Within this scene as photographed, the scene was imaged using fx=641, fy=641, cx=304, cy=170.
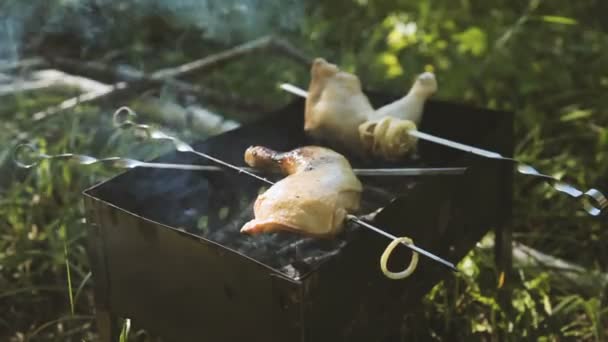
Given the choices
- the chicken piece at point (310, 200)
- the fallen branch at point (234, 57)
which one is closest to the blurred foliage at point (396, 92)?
the fallen branch at point (234, 57)

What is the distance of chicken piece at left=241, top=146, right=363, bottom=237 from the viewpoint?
2.06 meters

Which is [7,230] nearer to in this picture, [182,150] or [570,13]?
[182,150]

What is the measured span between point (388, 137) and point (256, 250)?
763mm

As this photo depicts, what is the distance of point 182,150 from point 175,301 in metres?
0.62

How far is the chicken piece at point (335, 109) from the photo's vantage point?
9.35ft

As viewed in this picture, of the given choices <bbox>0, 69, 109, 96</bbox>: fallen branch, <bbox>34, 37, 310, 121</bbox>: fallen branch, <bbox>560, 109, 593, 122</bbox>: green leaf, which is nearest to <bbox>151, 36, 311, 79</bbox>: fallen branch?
<bbox>34, 37, 310, 121</bbox>: fallen branch

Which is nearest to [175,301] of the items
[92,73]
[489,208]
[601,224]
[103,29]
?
[489,208]

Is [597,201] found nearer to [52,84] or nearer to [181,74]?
[181,74]

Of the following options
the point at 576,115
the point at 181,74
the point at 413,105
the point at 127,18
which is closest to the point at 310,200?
the point at 413,105

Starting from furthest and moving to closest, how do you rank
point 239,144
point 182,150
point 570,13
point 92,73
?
1. point 570,13
2. point 92,73
3. point 239,144
4. point 182,150

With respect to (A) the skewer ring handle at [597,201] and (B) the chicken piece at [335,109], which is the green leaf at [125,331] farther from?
(A) the skewer ring handle at [597,201]

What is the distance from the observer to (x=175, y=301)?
216cm

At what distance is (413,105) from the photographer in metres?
2.88

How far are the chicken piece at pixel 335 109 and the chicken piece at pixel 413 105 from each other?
0.07 m
